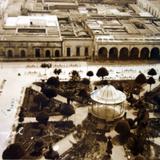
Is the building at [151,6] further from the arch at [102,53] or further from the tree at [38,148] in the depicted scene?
the tree at [38,148]

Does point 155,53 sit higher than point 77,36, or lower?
lower

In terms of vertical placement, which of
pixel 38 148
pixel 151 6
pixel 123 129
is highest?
pixel 123 129

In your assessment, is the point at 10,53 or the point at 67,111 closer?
the point at 67,111

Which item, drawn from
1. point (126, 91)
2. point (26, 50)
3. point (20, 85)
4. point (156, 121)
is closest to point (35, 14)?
point (26, 50)

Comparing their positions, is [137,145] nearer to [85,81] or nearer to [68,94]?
[68,94]

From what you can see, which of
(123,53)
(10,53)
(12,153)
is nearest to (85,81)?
(123,53)

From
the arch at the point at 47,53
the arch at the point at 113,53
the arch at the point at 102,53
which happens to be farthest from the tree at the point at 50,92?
the arch at the point at 113,53
